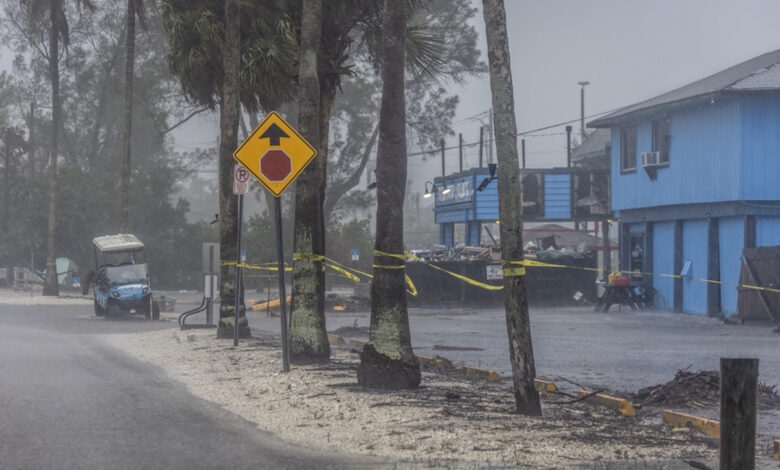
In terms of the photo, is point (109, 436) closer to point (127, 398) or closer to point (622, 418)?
point (127, 398)

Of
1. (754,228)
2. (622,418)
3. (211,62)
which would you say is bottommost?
(622,418)

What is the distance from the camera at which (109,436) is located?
378 inches

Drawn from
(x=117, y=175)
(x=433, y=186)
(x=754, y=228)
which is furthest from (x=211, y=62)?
(x=117, y=175)

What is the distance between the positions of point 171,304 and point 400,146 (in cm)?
2434

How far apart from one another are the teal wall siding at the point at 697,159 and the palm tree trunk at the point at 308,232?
15.6m

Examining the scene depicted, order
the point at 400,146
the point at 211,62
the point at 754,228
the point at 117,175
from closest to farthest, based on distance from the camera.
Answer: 1. the point at 400,146
2. the point at 211,62
3. the point at 754,228
4. the point at 117,175

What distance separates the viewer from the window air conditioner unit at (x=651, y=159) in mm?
32375

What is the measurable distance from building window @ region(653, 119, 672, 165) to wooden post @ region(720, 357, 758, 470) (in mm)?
26482

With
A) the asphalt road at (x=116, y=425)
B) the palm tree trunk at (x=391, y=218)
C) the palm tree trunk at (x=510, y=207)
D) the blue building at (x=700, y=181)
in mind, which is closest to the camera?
the asphalt road at (x=116, y=425)

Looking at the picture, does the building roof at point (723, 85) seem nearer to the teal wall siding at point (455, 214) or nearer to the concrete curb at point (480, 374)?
the teal wall siding at point (455, 214)

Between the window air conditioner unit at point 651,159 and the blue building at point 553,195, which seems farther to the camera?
the blue building at point 553,195

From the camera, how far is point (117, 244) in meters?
31.6

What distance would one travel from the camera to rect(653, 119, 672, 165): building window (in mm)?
32125

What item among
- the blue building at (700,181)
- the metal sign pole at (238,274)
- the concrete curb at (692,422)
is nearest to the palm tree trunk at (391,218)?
the concrete curb at (692,422)
